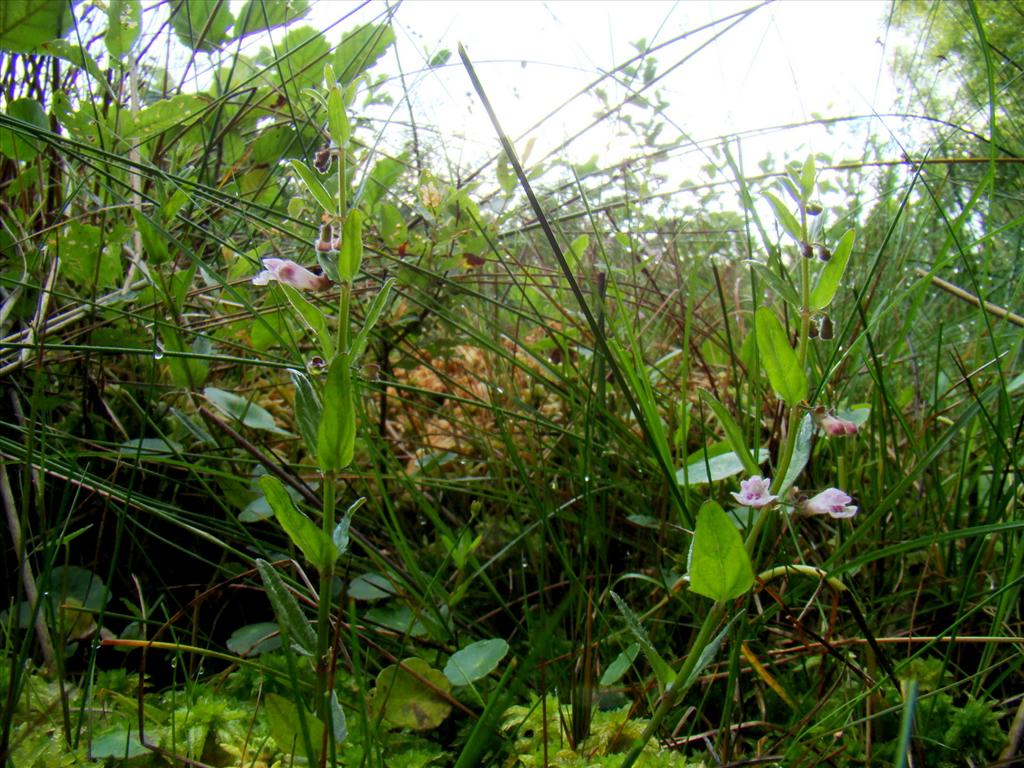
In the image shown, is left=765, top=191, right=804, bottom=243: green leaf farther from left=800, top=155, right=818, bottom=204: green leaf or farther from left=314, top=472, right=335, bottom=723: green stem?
left=314, top=472, right=335, bottom=723: green stem

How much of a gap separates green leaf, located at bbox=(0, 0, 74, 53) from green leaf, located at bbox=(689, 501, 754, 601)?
1538 millimetres

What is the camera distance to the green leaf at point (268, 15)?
1.67 meters

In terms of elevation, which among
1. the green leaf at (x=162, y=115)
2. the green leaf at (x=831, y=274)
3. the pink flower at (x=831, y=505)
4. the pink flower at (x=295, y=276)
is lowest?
the pink flower at (x=831, y=505)

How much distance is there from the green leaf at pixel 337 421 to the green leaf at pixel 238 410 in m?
0.70

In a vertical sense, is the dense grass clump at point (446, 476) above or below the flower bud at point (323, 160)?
below

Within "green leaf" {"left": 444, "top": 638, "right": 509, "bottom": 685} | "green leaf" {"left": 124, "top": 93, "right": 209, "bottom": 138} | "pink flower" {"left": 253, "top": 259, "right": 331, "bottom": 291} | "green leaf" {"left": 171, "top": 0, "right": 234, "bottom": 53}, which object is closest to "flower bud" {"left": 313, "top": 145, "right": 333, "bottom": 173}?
"pink flower" {"left": 253, "top": 259, "right": 331, "bottom": 291}

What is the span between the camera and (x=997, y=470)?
1.01m

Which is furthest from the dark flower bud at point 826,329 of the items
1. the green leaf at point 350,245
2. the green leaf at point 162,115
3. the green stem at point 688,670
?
the green leaf at point 162,115

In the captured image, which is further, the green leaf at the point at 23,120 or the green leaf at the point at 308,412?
the green leaf at the point at 23,120

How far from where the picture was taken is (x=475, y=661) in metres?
0.96

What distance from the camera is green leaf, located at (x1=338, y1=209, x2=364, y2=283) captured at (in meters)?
0.67

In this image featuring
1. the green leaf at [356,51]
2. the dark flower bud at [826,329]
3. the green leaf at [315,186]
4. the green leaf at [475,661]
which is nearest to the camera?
the green leaf at [315,186]

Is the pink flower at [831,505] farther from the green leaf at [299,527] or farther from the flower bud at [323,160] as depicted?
the flower bud at [323,160]

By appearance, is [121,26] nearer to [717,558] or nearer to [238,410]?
[238,410]
